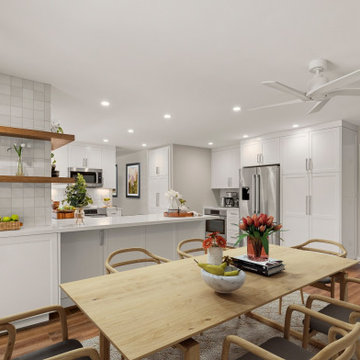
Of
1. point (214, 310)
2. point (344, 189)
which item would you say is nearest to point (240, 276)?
point (214, 310)

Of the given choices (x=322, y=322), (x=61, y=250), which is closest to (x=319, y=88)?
(x=322, y=322)

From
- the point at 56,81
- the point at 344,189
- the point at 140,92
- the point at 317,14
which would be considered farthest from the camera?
the point at 344,189

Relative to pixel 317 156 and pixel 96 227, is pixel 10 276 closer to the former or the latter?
pixel 96 227

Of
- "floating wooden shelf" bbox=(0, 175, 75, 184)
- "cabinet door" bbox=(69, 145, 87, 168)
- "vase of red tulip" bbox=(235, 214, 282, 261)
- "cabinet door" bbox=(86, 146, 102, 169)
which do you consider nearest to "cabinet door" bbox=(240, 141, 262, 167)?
"cabinet door" bbox=(86, 146, 102, 169)

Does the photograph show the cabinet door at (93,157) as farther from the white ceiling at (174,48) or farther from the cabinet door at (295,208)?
the cabinet door at (295,208)

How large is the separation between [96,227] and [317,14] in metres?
2.66

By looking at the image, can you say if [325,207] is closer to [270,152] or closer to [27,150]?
[270,152]

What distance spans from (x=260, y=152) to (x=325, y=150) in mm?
1307

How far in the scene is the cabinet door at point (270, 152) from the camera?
17.6 feet

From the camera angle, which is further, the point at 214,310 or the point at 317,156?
the point at 317,156

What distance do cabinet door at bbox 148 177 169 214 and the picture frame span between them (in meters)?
0.68

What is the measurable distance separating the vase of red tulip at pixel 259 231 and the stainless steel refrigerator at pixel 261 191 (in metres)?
3.46

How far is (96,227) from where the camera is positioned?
9.68 feet

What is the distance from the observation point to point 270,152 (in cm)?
549
